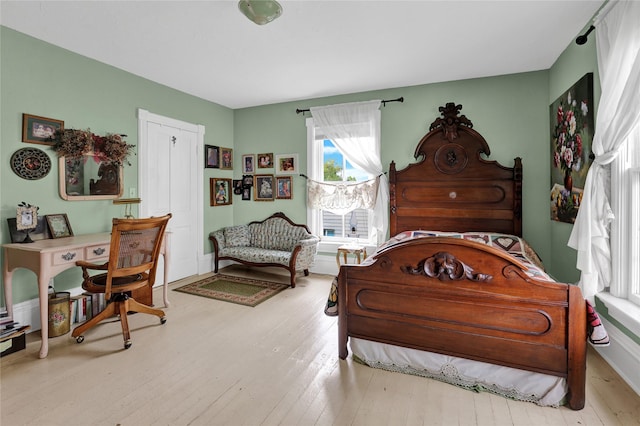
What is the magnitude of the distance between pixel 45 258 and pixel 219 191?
2815 millimetres

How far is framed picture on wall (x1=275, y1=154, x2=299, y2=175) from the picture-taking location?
499cm

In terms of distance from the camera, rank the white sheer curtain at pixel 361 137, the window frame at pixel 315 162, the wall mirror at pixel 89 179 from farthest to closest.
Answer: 1. the window frame at pixel 315 162
2. the white sheer curtain at pixel 361 137
3. the wall mirror at pixel 89 179

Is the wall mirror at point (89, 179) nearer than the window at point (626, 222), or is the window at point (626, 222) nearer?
the window at point (626, 222)

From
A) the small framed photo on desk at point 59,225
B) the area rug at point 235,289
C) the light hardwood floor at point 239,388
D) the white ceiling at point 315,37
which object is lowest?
the light hardwood floor at point 239,388

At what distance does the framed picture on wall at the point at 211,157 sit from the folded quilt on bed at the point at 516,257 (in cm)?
291

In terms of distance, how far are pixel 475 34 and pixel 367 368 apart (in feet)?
9.46

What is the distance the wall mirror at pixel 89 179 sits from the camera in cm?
320

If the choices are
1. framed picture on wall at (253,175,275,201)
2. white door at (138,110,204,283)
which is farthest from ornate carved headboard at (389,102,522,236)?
white door at (138,110,204,283)

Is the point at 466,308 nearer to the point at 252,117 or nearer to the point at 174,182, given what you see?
the point at 174,182

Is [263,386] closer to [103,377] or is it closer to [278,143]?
[103,377]

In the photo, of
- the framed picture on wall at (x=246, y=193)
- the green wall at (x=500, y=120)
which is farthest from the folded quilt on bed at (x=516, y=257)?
the framed picture on wall at (x=246, y=193)

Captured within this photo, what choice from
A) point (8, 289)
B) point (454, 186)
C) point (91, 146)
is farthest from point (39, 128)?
point (454, 186)

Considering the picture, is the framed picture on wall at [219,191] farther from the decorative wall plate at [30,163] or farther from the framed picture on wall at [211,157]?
the decorative wall plate at [30,163]

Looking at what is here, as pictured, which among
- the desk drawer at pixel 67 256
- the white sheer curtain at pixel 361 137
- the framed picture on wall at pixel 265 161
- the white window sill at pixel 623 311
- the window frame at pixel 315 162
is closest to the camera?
the white window sill at pixel 623 311
